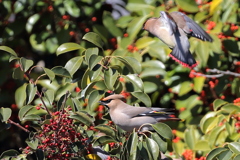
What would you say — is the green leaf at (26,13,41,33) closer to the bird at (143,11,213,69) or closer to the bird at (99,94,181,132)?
the bird at (143,11,213,69)

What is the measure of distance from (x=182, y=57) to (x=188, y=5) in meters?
0.83

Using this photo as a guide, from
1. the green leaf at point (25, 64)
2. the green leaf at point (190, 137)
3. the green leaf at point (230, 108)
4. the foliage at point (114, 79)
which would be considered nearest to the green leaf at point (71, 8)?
the foliage at point (114, 79)

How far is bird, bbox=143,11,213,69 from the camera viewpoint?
10.9 feet

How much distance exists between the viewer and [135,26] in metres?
4.08

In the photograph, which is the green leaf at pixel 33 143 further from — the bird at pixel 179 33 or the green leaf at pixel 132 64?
the bird at pixel 179 33

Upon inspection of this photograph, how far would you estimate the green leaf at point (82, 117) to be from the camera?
251 centimetres

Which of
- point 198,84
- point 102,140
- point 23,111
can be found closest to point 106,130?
point 102,140

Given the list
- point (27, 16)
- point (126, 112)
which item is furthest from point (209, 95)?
point (27, 16)

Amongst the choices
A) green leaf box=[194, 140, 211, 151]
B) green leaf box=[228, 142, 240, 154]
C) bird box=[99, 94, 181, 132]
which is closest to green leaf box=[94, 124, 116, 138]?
bird box=[99, 94, 181, 132]

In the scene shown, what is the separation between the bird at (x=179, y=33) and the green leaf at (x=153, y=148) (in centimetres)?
97

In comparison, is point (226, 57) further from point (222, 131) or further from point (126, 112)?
point (126, 112)

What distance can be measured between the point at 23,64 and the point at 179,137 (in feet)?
5.96

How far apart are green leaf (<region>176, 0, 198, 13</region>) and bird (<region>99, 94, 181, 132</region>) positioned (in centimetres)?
131

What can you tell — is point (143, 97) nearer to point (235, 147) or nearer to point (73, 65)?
point (73, 65)
